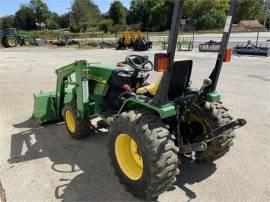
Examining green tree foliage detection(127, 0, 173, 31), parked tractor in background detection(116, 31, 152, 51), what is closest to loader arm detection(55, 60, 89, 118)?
green tree foliage detection(127, 0, 173, 31)

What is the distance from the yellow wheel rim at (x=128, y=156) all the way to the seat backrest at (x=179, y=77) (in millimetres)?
730

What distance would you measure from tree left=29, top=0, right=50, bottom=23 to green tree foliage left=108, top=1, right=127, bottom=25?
2260 centimetres

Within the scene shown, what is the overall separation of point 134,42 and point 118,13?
189ft

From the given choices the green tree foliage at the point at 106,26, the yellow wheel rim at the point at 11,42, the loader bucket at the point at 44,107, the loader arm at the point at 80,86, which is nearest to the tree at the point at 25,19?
the green tree foliage at the point at 106,26

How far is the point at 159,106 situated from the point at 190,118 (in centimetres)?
94

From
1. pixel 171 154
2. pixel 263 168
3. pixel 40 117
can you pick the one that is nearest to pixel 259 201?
pixel 263 168

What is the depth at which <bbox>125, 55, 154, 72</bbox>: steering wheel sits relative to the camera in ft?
13.3

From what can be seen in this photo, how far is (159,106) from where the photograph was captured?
2.97 m

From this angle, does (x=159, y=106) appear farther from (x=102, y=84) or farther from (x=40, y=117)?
(x=40, y=117)

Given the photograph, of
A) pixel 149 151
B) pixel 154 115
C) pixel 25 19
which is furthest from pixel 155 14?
pixel 25 19

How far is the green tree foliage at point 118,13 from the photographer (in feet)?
249

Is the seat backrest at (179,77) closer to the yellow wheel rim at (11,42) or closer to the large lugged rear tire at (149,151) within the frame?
the large lugged rear tire at (149,151)

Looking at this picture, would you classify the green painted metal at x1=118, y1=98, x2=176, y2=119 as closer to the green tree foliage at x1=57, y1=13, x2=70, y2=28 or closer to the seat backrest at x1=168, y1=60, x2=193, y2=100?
the seat backrest at x1=168, y1=60, x2=193, y2=100

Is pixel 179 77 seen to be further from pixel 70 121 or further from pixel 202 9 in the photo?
pixel 202 9
